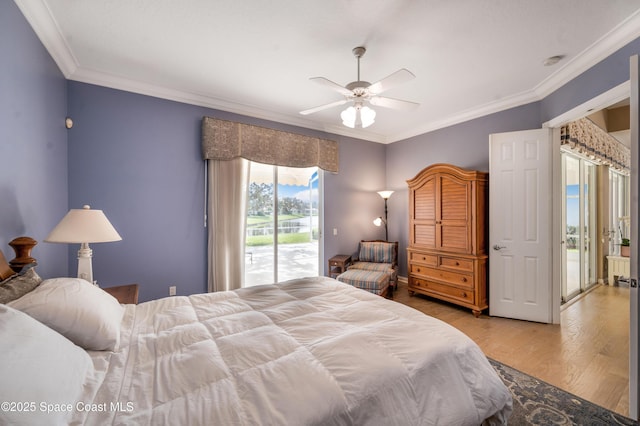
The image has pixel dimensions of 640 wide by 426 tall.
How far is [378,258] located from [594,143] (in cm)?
343

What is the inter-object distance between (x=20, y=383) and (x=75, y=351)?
36 cm

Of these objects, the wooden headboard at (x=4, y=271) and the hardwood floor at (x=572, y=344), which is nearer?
the wooden headboard at (x=4, y=271)

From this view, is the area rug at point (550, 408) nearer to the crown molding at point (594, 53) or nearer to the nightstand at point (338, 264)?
the nightstand at point (338, 264)

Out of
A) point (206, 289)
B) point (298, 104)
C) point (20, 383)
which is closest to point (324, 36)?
point (298, 104)

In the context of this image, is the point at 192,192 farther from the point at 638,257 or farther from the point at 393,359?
the point at 638,257

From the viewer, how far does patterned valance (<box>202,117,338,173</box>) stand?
3384mm

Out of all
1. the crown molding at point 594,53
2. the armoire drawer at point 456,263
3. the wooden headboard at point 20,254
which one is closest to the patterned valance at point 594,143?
the crown molding at point 594,53

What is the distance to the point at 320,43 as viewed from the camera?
2.33m

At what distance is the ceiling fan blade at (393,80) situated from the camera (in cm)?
193

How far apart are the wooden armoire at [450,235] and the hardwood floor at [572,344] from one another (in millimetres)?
312

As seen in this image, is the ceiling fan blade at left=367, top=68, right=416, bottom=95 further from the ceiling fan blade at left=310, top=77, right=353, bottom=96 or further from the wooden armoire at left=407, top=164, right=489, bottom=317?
the wooden armoire at left=407, top=164, right=489, bottom=317

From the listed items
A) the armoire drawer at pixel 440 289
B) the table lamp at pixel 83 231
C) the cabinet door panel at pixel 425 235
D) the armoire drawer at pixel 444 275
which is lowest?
the armoire drawer at pixel 440 289

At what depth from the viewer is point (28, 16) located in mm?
1883

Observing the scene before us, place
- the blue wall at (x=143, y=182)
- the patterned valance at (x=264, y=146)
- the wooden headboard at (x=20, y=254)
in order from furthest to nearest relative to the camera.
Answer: the patterned valance at (x=264, y=146)
the blue wall at (x=143, y=182)
the wooden headboard at (x=20, y=254)
